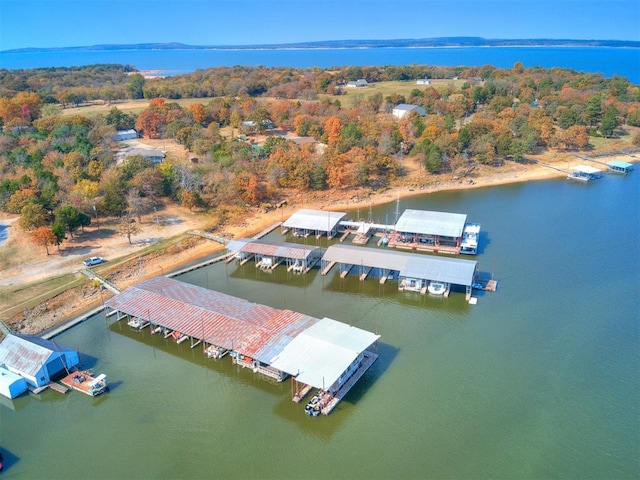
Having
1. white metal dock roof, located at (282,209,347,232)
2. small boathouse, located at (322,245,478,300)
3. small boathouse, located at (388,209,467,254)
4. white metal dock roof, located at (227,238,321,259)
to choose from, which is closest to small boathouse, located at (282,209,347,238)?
white metal dock roof, located at (282,209,347,232)

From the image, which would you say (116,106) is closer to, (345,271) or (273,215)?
(273,215)

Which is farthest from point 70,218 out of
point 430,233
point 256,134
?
point 256,134

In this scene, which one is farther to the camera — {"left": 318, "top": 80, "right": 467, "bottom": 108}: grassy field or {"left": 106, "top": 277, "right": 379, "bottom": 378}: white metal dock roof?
{"left": 318, "top": 80, "right": 467, "bottom": 108}: grassy field

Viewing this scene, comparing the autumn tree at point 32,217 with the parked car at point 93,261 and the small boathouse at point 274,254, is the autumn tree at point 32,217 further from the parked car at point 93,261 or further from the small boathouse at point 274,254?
the small boathouse at point 274,254

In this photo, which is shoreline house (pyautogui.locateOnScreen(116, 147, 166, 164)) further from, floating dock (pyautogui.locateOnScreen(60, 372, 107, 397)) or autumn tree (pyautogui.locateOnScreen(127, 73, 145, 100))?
autumn tree (pyautogui.locateOnScreen(127, 73, 145, 100))

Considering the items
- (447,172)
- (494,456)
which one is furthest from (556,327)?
(447,172)

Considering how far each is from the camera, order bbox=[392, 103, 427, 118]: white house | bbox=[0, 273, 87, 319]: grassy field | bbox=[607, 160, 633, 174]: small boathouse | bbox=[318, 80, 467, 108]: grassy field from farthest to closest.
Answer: bbox=[318, 80, 467, 108]: grassy field → bbox=[392, 103, 427, 118]: white house → bbox=[607, 160, 633, 174]: small boathouse → bbox=[0, 273, 87, 319]: grassy field

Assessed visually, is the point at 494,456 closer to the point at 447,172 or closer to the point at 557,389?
the point at 557,389
